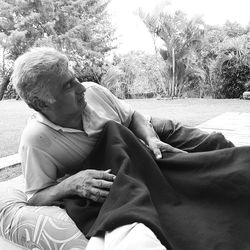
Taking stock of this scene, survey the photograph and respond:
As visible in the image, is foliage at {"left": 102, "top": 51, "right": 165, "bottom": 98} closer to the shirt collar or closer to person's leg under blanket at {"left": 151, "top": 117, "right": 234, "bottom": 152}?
person's leg under blanket at {"left": 151, "top": 117, "right": 234, "bottom": 152}

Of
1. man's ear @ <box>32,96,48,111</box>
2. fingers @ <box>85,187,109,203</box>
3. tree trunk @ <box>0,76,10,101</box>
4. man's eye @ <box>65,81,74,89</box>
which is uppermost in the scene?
man's eye @ <box>65,81,74,89</box>

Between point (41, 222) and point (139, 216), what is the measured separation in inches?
23.4

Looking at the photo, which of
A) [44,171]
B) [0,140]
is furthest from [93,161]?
[0,140]

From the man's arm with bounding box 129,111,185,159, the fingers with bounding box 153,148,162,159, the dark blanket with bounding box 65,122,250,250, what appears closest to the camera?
the dark blanket with bounding box 65,122,250,250

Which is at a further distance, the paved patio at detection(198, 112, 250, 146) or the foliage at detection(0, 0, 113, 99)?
the foliage at detection(0, 0, 113, 99)

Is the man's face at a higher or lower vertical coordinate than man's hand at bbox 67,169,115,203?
higher

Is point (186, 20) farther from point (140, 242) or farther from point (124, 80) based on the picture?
point (140, 242)

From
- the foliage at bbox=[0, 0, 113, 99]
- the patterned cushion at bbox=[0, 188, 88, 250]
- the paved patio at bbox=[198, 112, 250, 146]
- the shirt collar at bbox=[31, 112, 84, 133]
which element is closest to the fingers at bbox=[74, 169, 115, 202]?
the patterned cushion at bbox=[0, 188, 88, 250]

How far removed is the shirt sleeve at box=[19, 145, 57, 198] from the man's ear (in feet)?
0.68

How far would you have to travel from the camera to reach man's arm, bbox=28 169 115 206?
140 centimetres

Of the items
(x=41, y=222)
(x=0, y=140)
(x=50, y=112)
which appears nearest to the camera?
(x=41, y=222)

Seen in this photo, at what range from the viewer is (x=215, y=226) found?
1306mm

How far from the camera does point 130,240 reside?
1062mm

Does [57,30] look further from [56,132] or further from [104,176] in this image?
[104,176]
